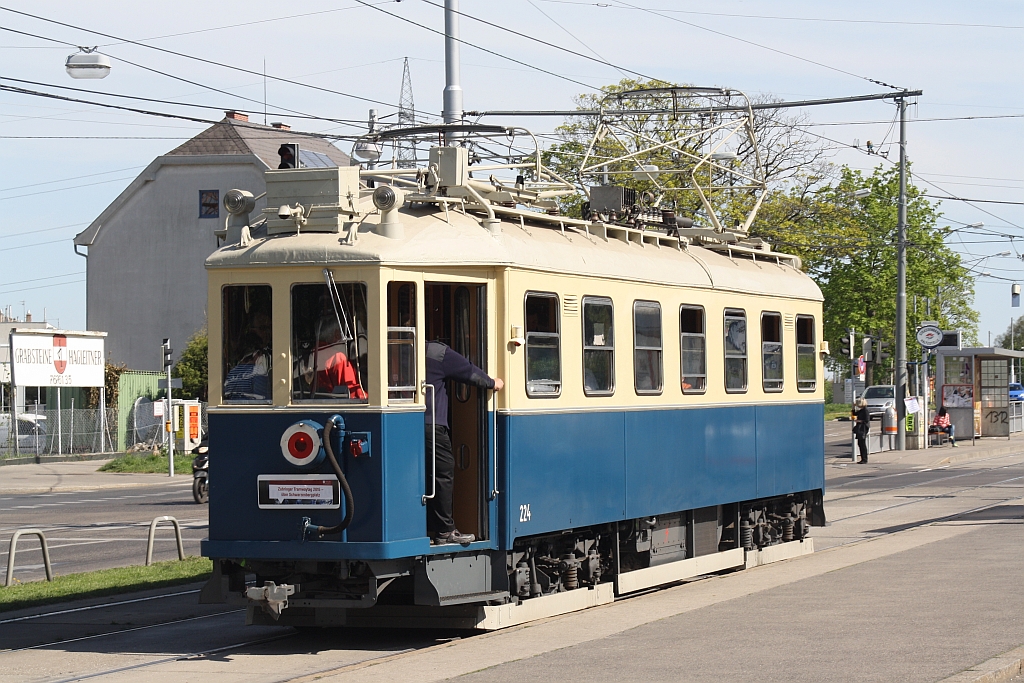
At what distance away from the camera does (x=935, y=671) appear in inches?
362

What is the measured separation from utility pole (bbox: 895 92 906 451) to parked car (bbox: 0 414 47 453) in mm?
27015

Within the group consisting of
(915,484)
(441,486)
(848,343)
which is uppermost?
(848,343)

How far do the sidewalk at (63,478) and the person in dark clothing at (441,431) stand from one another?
26.6 meters

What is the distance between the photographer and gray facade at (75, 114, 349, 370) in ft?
215

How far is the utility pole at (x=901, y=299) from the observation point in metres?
41.0

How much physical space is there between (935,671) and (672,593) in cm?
534

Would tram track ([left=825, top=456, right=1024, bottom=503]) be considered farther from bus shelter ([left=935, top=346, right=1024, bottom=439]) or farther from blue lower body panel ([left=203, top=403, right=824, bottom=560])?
blue lower body panel ([left=203, top=403, right=824, bottom=560])

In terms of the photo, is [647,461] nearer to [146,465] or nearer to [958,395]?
[146,465]

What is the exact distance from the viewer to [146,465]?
42562 mm

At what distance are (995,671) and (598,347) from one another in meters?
4.75

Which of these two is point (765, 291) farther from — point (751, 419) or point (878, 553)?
point (878, 553)

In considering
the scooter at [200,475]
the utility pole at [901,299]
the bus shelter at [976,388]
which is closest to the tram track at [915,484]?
the utility pole at [901,299]

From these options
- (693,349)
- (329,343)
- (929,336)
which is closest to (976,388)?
(929,336)

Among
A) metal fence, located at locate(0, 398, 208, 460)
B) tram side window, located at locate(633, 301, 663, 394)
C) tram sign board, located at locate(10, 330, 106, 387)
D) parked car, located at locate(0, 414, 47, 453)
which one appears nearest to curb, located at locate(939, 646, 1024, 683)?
tram side window, located at locate(633, 301, 663, 394)
